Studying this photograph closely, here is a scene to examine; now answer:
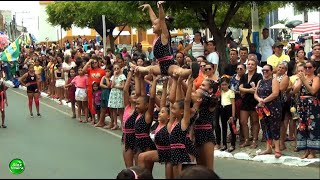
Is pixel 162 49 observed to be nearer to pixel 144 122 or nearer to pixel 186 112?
pixel 144 122

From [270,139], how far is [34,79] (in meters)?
8.86

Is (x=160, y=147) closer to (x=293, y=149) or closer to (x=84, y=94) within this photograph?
(x=293, y=149)

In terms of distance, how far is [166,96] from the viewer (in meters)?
6.77

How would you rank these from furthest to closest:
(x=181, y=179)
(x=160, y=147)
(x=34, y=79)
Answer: (x=34, y=79) < (x=160, y=147) < (x=181, y=179)

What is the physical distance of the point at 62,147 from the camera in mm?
9516

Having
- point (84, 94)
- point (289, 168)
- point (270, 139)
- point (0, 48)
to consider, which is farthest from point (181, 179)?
point (0, 48)

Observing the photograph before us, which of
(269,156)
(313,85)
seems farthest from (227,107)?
(313,85)

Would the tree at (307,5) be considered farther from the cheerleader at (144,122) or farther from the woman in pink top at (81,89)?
the cheerleader at (144,122)

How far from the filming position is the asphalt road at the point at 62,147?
717 cm

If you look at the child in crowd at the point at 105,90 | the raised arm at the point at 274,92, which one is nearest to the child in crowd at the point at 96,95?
the child in crowd at the point at 105,90

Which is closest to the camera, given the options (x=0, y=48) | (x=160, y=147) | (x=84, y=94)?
(x=160, y=147)

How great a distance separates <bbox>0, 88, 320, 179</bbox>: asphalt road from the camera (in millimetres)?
7170

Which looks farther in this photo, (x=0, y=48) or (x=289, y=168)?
(x=0, y=48)

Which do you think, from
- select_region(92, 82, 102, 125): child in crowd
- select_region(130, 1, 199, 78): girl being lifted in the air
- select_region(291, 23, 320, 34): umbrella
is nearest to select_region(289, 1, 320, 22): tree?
select_region(92, 82, 102, 125): child in crowd
